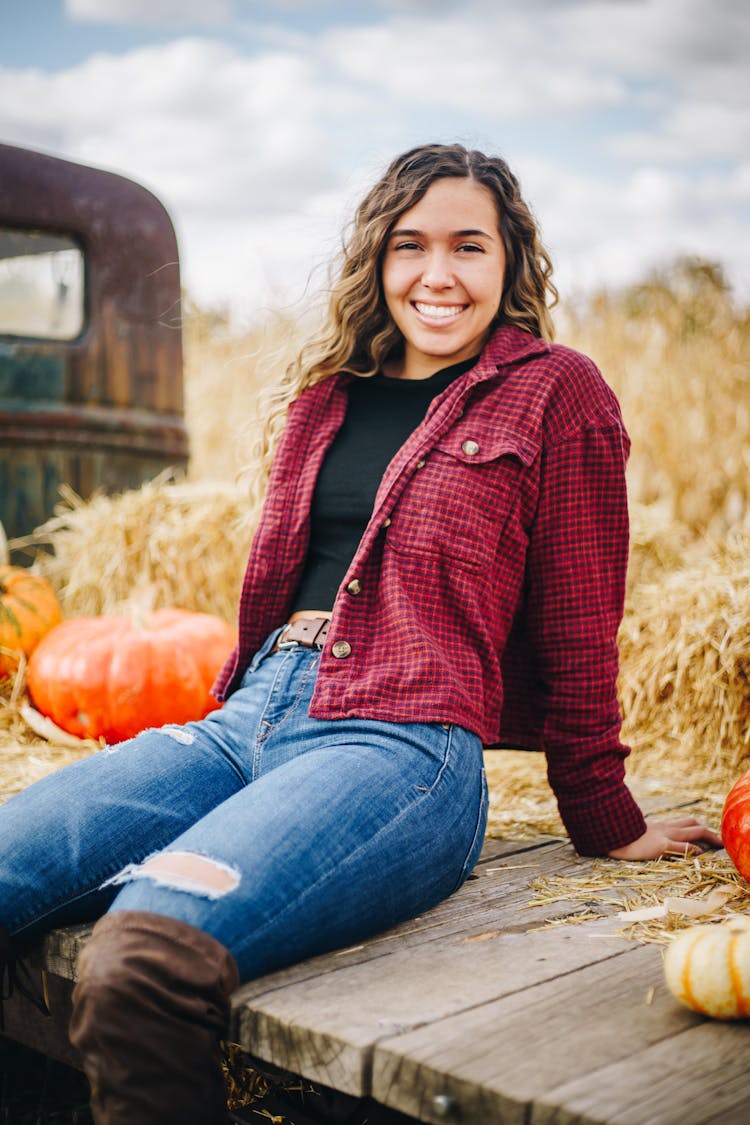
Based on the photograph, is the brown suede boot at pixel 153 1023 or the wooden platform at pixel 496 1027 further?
the brown suede boot at pixel 153 1023

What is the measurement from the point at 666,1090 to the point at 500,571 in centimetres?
101

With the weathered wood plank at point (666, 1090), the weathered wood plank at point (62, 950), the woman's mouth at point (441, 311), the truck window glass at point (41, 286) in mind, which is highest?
the truck window glass at point (41, 286)

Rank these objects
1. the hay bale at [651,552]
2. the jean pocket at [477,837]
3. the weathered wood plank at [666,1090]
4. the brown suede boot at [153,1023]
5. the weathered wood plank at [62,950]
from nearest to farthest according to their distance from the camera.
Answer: the weathered wood plank at [666,1090] < the brown suede boot at [153,1023] < the weathered wood plank at [62,950] < the jean pocket at [477,837] < the hay bale at [651,552]

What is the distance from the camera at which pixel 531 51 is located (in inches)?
291

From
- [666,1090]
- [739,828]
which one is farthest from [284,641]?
[666,1090]

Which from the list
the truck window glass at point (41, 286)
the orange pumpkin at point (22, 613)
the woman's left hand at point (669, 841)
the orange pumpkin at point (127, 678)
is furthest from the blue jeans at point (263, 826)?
the truck window glass at point (41, 286)

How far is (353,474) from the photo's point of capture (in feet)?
7.28

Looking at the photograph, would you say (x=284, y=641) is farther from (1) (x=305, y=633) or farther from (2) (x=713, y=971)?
(2) (x=713, y=971)

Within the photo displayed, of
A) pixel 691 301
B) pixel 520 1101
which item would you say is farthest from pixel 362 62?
pixel 520 1101

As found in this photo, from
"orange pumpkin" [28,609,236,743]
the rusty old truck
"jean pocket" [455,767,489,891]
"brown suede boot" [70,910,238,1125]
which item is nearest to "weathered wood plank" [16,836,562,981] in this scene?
"jean pocket" [455,767,489,891]

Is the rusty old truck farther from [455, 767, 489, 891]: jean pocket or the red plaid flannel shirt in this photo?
[455, 767, 489, 891]: jean pocket

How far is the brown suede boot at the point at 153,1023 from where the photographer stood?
1.40 m

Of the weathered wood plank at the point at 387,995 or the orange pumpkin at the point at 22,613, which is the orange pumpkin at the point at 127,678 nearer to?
the orange pumpkin at the point at 22,613

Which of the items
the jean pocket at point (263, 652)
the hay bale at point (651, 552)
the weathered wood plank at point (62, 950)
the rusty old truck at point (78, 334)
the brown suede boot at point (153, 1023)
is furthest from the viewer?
the rusty old truck at point (78, 334)
